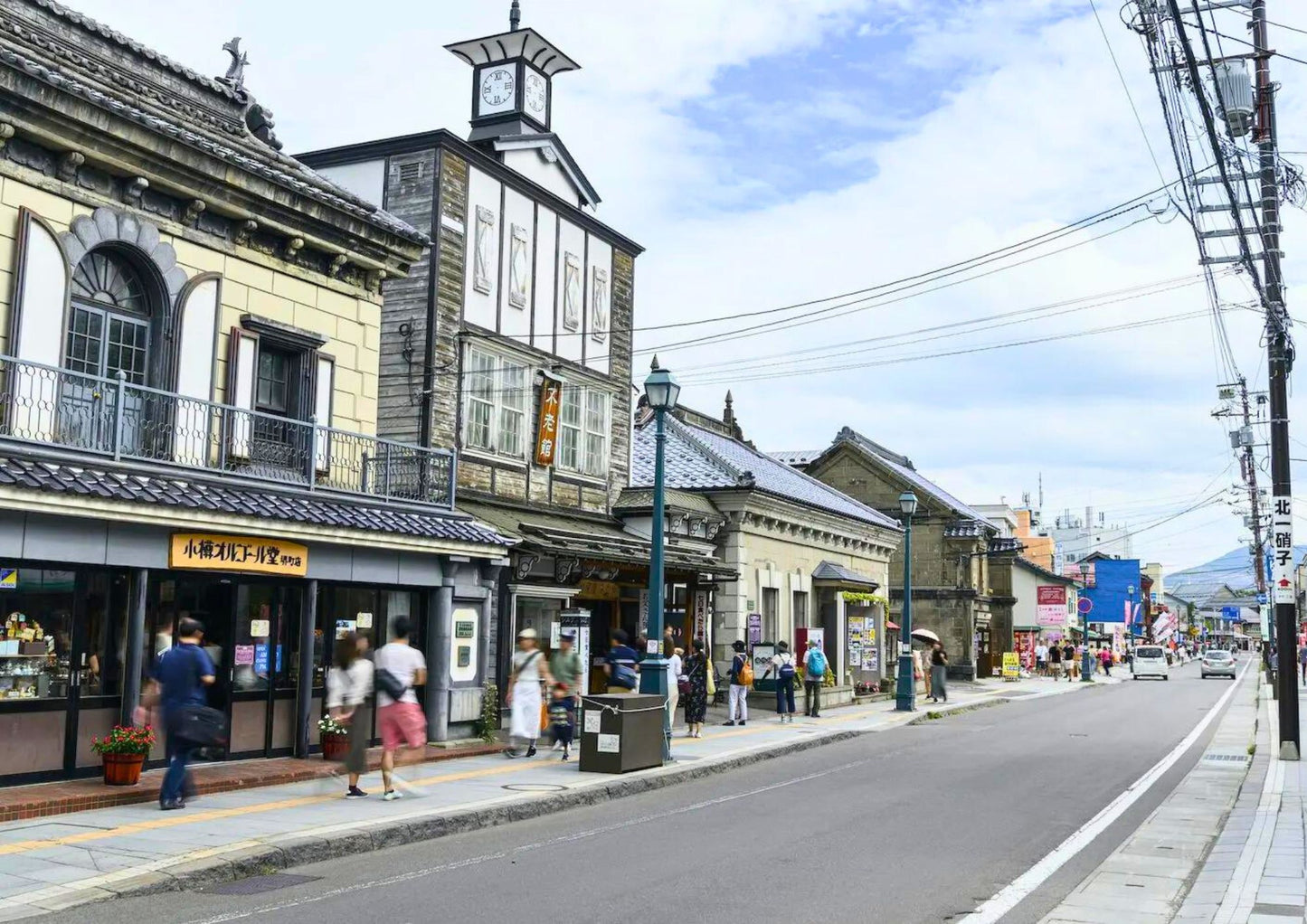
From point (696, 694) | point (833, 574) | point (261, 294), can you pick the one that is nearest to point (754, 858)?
point (261, 294)

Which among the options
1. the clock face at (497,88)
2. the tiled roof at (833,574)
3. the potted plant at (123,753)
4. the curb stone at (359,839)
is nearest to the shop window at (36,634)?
the potted plant at (123,753)

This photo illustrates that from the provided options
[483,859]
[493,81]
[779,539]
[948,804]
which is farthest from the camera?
[779,539]

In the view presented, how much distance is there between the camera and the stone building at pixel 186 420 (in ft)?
41.6

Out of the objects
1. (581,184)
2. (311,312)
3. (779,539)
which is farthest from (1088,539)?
(311,312)

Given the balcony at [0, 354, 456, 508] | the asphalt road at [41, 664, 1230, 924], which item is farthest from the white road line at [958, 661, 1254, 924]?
the balcony at [0, 354, 456, 508]

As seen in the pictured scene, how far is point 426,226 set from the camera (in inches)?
789

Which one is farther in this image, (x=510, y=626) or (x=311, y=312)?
(x=510, y=626)

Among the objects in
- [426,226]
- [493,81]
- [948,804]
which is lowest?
[948,804]

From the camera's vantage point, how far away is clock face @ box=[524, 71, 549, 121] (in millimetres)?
23688

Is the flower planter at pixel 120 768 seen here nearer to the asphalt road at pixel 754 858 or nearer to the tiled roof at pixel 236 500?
the tiled roof at pixel 236 500

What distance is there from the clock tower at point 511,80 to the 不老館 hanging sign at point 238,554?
1097cm

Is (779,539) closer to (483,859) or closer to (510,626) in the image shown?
(510,626)

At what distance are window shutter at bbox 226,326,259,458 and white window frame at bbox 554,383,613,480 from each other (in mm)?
7555

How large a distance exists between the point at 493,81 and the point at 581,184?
2.59m
